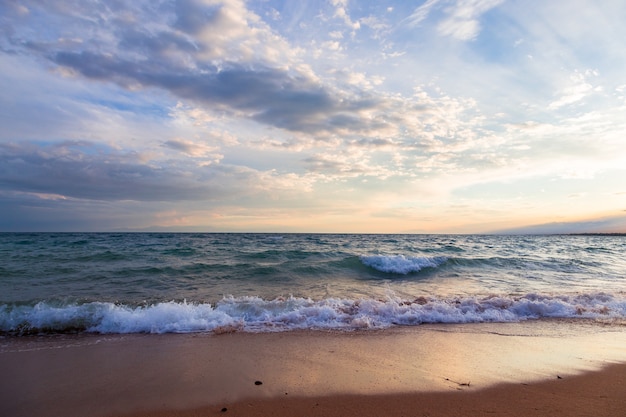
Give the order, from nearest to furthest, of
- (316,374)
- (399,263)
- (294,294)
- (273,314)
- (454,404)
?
(454,404) → (316,374) → (273,314) → (294,294) → (399,263)

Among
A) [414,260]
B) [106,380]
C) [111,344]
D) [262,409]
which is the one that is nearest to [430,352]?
[262,409]

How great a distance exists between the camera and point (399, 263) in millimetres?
19281

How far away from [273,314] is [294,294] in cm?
305

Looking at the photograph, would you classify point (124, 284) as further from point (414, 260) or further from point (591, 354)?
point (414, 260)

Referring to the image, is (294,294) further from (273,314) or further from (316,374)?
(316,374)

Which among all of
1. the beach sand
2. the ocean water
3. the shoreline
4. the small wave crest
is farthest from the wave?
the small wave crest

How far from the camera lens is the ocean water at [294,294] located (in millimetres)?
7758

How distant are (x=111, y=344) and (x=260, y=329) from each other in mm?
2859

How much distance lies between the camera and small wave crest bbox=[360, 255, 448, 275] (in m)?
18.4

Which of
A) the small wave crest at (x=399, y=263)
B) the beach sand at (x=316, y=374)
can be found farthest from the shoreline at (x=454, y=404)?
the small wave crest at (x=399, y=263)

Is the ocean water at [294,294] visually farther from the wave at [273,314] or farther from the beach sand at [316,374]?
the beach sand at [316,374]

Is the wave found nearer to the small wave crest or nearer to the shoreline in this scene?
the shoreline

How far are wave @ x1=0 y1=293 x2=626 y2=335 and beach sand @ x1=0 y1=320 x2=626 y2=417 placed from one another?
52cm

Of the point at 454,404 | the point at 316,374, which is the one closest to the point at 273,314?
the point at 316,374
